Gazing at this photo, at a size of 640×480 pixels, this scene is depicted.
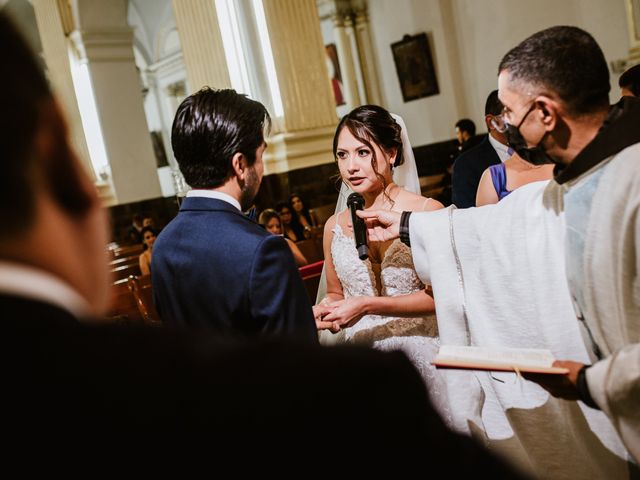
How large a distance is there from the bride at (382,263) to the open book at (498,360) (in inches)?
40.8

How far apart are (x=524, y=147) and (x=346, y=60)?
12741 millimetres

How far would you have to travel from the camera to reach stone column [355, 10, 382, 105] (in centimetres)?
1355

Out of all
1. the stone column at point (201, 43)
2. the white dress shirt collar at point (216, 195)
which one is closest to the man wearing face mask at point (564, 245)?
the white dress shirt collar at point (216, 195)

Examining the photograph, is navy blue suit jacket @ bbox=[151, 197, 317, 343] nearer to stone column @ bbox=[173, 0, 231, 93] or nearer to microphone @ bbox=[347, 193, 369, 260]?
microphone @ bbox=[347, 193, 369, 260]

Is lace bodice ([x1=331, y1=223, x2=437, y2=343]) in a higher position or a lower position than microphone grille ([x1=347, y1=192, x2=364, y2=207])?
lower

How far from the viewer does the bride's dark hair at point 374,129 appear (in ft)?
9.29

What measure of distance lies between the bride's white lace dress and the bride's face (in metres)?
0.29

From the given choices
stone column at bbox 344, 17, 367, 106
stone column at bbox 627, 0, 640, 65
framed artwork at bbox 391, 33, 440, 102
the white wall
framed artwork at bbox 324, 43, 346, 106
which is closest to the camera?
stone column at bbox 627, 0, 640, 65

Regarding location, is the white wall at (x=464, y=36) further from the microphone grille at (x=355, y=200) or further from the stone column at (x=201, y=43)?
the microphone grille at (x=355, y=200)

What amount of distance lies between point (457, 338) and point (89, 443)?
1.94 metres

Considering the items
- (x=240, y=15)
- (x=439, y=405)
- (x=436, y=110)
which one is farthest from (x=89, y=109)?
(x=439, y=405)

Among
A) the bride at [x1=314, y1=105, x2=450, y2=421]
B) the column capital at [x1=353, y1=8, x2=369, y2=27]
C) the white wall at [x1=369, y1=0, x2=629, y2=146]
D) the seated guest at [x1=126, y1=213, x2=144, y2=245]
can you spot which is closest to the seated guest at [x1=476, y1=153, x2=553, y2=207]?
the bride at [x1=314, y1=105, x2=450, y2=421]

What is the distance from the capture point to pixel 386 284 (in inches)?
110

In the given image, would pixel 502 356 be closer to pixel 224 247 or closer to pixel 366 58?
pixel 224 247
